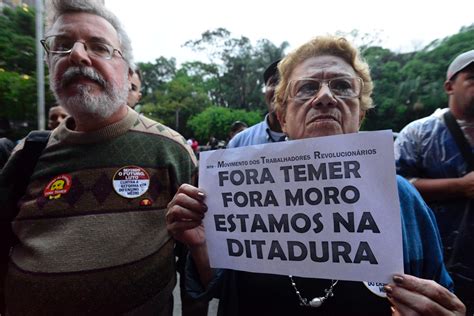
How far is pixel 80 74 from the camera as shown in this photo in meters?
1.73

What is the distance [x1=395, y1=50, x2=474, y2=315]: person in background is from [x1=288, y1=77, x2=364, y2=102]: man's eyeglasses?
92 cm

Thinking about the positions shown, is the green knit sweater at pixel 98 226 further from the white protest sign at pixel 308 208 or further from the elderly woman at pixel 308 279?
the white protest sign at pixel 308 208

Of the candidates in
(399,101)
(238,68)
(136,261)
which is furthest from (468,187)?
(238,68)

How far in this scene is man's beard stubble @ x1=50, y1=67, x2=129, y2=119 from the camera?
172 centimetres

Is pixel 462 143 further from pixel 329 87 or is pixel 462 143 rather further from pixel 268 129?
pixel 268 129

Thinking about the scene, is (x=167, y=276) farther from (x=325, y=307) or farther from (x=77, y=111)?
(x=77, y=111)

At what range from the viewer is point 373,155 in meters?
1.14

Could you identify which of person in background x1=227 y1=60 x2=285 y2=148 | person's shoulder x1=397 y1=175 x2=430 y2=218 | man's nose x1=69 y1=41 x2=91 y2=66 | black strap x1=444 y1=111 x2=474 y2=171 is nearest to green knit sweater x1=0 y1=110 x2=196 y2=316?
man's nose x1=69 y1=41 x2=91 y2=66

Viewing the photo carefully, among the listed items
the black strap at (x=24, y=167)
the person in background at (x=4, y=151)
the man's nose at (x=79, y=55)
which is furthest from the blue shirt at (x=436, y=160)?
the person in background at (x=4, y=151)

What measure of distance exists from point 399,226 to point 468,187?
3.91 ft

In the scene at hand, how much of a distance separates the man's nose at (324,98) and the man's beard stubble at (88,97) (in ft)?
3.12

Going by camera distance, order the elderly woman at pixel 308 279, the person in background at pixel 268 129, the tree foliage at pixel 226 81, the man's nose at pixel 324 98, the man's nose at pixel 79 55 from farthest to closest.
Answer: the tree foliage at pixel 226 81 < the person in background at pixel 268 129 < the man's nose at pixel 79 55 < the man's nose at pixel 324 98 < the elderly woman at pixel 308 279

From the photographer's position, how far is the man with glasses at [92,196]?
4.91ft

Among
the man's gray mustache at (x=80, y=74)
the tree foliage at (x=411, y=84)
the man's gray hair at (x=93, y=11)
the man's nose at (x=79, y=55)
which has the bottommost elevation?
the tree foliage at (x=411, y=84)
